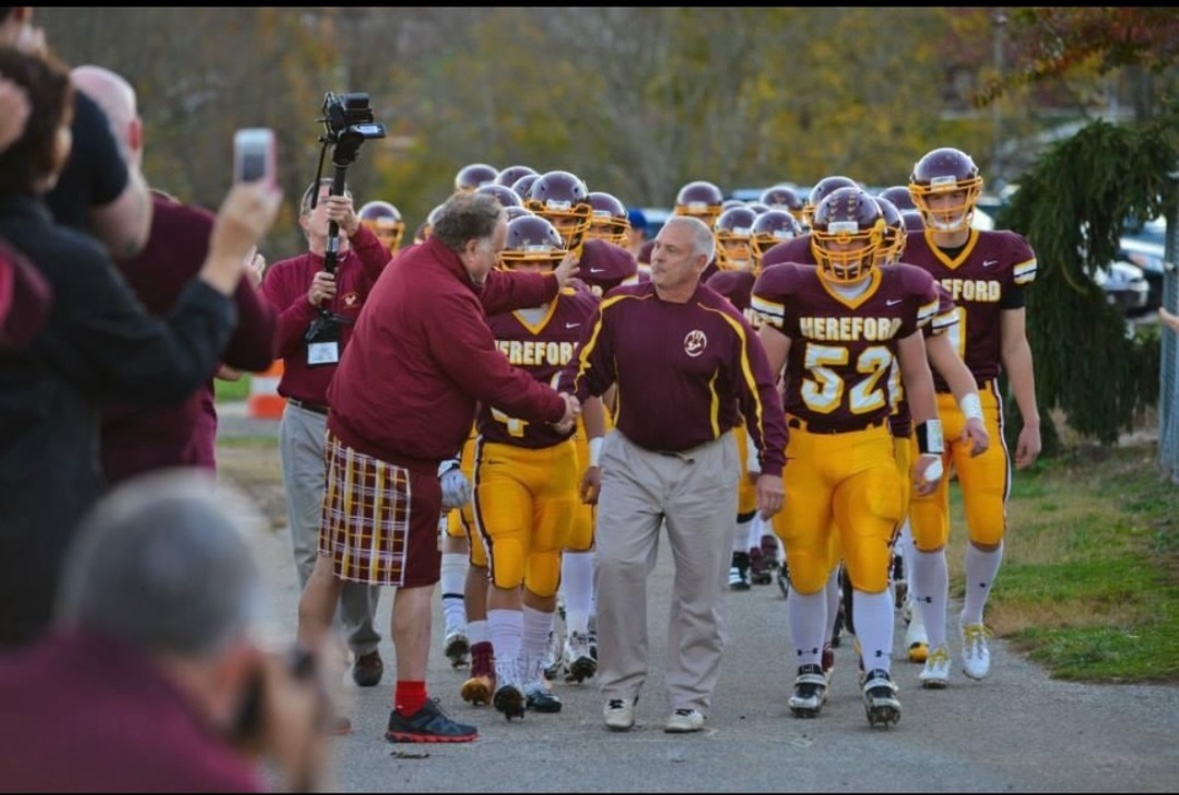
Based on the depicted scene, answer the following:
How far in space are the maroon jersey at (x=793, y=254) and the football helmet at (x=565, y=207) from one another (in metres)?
1.57

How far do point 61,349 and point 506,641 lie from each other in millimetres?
4500

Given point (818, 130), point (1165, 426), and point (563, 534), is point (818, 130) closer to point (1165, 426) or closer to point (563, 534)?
point (1165, 426)

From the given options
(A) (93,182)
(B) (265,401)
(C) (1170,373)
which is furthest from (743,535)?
(B) (265,401)

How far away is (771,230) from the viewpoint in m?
13.7

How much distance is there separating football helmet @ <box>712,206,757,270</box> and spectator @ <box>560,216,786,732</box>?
4.85 meters

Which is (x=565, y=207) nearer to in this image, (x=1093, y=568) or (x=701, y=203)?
(x=1093, y=568)

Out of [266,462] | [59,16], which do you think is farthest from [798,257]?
[59,16]

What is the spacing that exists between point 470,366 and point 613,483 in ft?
3.13

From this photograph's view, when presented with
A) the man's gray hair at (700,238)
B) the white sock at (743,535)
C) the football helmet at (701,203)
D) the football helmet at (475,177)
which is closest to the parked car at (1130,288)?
the football helmet at (701,203)

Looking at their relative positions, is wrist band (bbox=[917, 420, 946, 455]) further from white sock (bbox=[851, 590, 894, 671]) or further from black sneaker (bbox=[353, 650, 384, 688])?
black sneaker (bbox=[353, 650, 384, 688])

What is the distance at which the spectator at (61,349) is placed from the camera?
5.66 m

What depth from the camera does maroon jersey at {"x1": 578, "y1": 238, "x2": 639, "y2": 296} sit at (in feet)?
39.0

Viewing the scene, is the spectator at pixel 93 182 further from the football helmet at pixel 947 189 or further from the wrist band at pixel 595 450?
the football helmet at pixel 947 189

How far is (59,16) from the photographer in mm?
44719
